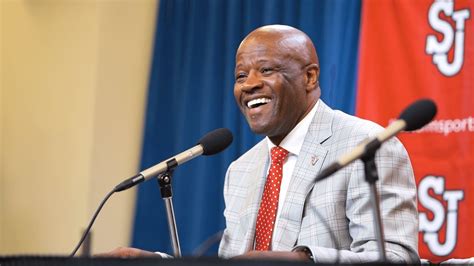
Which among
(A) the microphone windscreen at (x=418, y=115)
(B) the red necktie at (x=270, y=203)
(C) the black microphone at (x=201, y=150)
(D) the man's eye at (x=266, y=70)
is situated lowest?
(B) the red necktie at (x=270, y=203)

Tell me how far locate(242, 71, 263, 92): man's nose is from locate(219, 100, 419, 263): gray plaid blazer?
0.25 metres

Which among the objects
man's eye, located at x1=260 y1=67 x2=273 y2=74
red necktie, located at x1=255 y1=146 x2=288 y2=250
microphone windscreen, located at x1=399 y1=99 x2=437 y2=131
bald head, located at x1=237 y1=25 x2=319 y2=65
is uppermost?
bald head, located at x1=237 y1=25 x2=319 y2=65

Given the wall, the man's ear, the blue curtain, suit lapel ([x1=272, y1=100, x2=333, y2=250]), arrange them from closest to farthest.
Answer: suit lapel ([x1=272, y1=100, x2=333, y2=250]), the man's ear, the blue curtain, the wall

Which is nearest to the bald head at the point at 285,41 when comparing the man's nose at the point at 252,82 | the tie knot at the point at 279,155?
the man's nose at the point at 252,82

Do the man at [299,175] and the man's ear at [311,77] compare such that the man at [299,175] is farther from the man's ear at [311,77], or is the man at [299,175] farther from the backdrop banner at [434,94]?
the backdrop banner at [434,94]

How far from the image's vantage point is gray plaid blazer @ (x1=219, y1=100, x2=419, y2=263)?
2779 mm

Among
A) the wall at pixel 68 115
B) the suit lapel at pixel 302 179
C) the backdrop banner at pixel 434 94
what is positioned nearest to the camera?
the suit lapel at pixel 302 179

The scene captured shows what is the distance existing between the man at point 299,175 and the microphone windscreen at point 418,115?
611 millimetres

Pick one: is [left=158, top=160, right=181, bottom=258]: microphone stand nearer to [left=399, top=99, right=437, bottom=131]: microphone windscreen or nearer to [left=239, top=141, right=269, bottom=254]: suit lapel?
[left=239, top=141, right=269, bottom=254]: suit lapel

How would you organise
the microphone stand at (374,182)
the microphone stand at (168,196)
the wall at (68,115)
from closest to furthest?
1. the microphone stand at (374,182)
2. the microphone stand at (168,196)
3. the wall at (68,115)

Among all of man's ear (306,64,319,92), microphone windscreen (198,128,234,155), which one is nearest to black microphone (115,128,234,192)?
microphone windscreen (198,128,234,155)

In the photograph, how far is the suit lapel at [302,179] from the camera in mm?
3031

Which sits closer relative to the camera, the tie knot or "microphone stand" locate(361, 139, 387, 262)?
"microphone stand" locate(361, 139, 387, 262)

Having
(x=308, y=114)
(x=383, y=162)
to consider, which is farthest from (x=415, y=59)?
(x=383, y=162)
